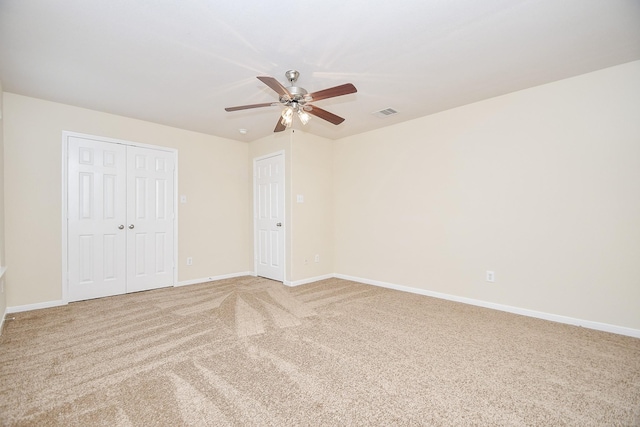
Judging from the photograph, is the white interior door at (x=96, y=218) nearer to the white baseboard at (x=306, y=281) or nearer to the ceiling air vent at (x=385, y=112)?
the white baseboard at (x=306, y=281)

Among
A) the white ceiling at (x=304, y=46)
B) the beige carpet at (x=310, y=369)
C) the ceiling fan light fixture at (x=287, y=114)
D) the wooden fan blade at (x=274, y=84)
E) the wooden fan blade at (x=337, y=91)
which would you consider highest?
the white ceiling at (x=304, y=46)

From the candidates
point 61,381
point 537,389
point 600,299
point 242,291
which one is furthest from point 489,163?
point 61,381

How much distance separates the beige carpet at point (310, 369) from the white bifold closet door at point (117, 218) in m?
0.68

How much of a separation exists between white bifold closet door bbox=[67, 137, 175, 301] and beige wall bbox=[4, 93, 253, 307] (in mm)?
147

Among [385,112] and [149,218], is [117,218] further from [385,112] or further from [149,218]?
[385,112]

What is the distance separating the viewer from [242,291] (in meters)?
4.30

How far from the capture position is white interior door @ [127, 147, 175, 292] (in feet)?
13.9

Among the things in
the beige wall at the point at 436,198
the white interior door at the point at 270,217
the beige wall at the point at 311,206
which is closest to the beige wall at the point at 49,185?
the beige wall at the point at 436,198

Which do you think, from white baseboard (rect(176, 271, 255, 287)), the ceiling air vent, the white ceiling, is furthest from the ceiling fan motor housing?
white baseboard (rect(176, 271, 255, 287))

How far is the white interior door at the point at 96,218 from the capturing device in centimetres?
377

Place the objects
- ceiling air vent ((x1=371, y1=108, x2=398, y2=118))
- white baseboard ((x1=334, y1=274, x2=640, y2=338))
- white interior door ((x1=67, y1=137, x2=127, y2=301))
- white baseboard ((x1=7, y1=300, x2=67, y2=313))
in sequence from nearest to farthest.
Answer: white baseboard ((x1=334, y1=274, x2=640, y2=338)) → white baseboard ((x1=7, y1=300, x2=67, y2=313)) → white interior door ((x1=67, y1=137, x2=127, y2=301)) → ceiling air vent ((x1=371, y1=108, x2=398, y2=118))

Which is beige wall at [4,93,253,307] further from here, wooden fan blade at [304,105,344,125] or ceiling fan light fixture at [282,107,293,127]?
wooden fan blade at [304,105,344,125]

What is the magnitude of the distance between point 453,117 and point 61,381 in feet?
15.4

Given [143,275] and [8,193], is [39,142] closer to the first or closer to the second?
[8,193]
